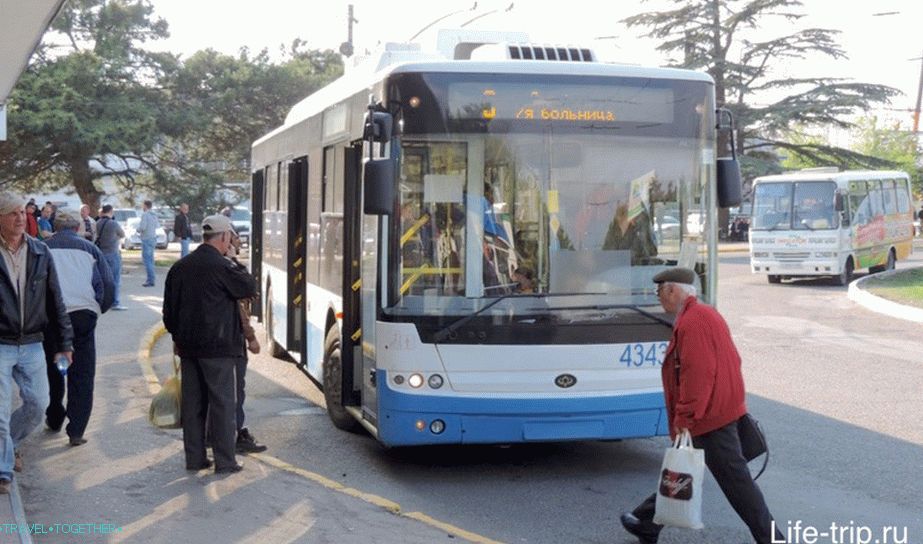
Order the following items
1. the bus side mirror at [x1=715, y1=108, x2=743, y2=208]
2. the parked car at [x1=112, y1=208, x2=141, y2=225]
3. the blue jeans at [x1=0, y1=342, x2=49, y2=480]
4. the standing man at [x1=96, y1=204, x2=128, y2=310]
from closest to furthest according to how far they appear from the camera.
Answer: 1. the blue jeans at [x1=0, y1=342, x2=49, y2=480]
2. the bus side mirror at [x1=715, y1=108, x2=743, y2=208]
3. the standing man at [x1=96, y1=204, x2=128, y2=310]
4. the parked car at [x1=112, y1=208, x2=141, y2=225]

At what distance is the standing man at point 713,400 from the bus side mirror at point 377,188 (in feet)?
7.73

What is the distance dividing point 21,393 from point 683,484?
4.25m

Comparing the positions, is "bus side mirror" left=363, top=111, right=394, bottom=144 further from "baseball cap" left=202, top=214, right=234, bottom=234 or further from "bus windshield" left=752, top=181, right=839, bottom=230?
"bus windshield" left=752, top=181, right=839, bottom=230

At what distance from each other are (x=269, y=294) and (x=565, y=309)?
772cm

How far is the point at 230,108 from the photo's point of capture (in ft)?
127

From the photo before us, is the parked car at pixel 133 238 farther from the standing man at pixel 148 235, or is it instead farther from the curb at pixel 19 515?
the curb at pixel 19 515

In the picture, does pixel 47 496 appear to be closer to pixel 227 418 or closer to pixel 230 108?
pixel 227 418

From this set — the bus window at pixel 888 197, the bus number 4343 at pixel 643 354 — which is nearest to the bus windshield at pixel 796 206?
the bus window at pixel 888 197

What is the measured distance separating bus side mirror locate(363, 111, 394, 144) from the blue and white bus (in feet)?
0.05

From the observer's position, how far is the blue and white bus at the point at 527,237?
8336mm

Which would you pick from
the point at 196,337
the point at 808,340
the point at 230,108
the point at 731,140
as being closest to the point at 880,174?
the point at 808,340

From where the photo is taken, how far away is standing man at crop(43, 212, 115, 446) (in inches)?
357

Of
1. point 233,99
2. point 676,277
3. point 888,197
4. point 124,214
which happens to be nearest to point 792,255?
point 888,197

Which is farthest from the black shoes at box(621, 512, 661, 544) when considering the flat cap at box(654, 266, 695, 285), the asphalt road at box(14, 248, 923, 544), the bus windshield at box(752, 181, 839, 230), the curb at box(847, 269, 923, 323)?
the bus windshield at box(752, 181, 839, 230)
